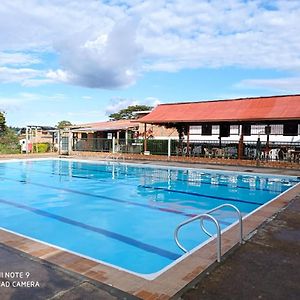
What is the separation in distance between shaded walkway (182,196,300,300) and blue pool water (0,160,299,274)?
183 centimetres

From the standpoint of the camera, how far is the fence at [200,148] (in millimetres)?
20453

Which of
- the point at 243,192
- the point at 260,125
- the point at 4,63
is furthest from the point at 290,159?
the point at 4,63

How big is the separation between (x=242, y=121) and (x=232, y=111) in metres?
1.36

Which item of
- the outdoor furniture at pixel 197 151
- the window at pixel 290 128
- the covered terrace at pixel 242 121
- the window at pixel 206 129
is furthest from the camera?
the window at pixel 206 129

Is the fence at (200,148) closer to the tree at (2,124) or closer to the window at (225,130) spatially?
the window at (225,130)

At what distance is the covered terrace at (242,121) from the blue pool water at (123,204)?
4.78 meters

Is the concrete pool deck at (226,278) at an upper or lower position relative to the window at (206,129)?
lower

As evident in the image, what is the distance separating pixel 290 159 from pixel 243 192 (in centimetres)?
788

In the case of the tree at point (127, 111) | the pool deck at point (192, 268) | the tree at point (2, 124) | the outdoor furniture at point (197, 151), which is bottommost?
the pool deck at point (192, 268)

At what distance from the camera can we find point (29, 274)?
13.1 ft

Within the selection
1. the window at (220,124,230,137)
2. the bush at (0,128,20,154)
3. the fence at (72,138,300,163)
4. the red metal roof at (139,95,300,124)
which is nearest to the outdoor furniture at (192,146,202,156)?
the fence at (72,138,300,163)

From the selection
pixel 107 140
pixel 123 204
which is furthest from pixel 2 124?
pixel 123 204

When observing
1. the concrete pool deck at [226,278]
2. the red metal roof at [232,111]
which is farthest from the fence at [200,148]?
the concrete pool deck at [226,278]

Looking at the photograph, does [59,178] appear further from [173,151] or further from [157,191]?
[173,151]
